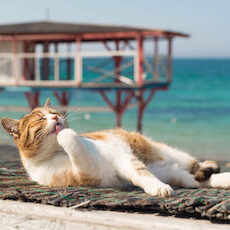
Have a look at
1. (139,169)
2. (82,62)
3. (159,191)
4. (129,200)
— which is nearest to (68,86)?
(82,62)

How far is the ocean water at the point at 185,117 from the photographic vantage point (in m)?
22.1

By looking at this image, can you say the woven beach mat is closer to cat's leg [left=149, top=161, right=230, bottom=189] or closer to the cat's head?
the cat's head

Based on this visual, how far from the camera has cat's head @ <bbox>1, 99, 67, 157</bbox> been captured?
3.16 m

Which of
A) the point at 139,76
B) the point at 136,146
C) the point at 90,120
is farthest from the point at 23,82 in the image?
the point at 90,120

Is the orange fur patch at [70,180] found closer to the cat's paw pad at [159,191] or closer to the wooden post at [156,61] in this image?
the cat's paw pad at [159,191]

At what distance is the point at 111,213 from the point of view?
8.50 ft

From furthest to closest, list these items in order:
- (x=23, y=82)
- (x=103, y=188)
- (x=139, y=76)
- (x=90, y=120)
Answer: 1. (x=90, y=120)
2. (x=23, y=82)
3. (x=139, y=76)
4. (x=103, y=188)

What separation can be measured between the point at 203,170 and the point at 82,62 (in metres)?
12.4

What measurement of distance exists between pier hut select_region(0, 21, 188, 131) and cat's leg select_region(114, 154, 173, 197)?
446 inches

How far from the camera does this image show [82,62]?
15.7 m

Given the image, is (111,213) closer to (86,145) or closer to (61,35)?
(86,145)

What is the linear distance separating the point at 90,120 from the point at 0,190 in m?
27.8

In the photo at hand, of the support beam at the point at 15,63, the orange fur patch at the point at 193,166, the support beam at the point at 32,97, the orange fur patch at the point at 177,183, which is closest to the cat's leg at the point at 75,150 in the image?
the orange fur patch at the point at 177,183

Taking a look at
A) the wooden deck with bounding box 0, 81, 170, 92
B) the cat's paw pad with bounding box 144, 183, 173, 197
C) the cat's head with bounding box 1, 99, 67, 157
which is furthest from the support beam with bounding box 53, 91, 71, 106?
the cat's paw pad with bounding box 144, 183, 173, 197
